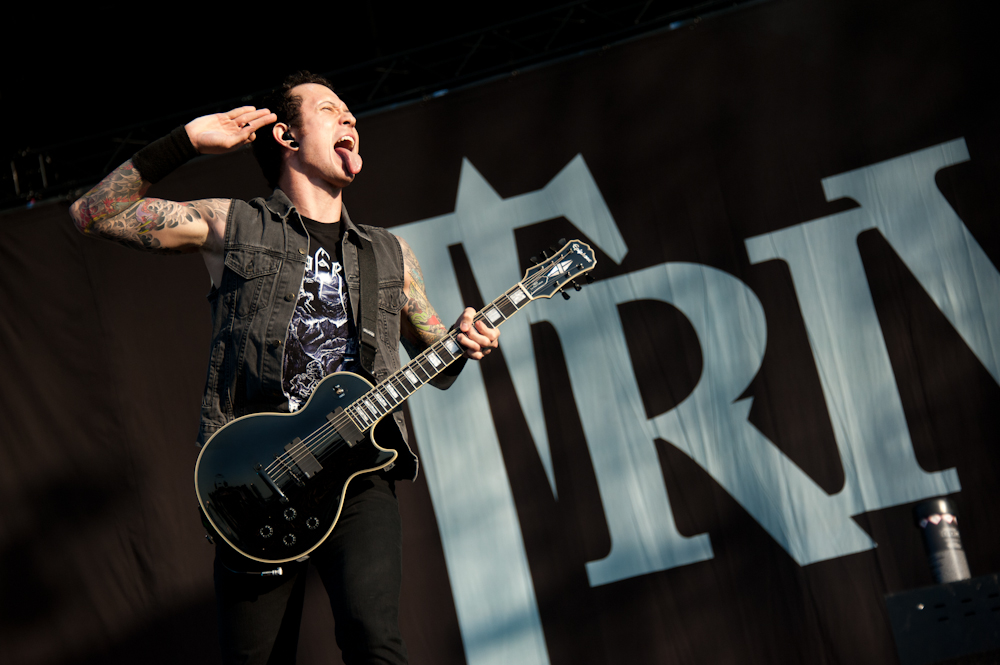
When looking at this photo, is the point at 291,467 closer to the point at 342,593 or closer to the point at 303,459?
the point at 303,459

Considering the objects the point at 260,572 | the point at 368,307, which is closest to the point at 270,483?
the point at 260,572

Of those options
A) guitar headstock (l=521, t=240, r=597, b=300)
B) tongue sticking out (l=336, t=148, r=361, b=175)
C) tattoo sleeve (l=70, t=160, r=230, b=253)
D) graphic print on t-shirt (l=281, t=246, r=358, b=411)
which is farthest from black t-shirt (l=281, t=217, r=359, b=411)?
guitar headstock (l=521, t=240, r=597, b=300)

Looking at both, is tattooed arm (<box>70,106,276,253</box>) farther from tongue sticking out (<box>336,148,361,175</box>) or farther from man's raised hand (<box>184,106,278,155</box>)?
tongue sticking out (<box>336,148,361,175</box>)

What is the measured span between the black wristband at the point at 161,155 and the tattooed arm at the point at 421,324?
2.25ft

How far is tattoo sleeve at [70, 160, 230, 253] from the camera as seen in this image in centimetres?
188

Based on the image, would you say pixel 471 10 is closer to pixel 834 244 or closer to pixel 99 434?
pixel 834 244

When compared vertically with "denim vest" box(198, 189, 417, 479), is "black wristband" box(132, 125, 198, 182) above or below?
above

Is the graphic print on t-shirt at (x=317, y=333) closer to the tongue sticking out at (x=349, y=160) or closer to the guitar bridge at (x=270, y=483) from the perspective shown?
the guitar bridge at (x=270, y=483)

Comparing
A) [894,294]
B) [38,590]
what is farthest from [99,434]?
[894,294]

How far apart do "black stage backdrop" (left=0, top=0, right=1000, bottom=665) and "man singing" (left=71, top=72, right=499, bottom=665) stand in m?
1.48

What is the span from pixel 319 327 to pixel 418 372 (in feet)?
0.97

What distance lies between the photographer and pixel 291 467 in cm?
180

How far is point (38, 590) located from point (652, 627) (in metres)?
2.87

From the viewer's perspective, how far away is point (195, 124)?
1896 mm
